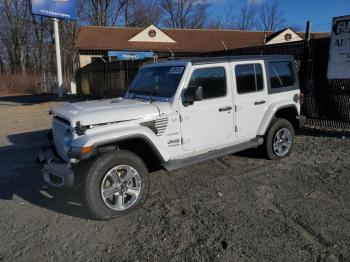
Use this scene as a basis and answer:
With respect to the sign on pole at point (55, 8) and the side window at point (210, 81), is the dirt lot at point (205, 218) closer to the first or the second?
the side window at point (210, 81)

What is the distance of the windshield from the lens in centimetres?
484

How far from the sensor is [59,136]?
14.6 ft

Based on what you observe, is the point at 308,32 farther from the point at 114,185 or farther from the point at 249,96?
the point at 114,185

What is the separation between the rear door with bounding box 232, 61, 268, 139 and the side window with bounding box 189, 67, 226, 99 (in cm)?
26

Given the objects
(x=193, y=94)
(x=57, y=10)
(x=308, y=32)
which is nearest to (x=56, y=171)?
(x=193, y=94)

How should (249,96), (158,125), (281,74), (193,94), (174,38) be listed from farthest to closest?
(174,38) < (281,74) < (249,96) < (193,94) < (158,125)

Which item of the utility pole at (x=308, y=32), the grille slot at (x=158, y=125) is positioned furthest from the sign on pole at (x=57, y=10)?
the grille slot at (x=158, y=125)

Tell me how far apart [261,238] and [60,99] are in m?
19.8

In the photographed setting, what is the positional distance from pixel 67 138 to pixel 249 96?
2.99 m

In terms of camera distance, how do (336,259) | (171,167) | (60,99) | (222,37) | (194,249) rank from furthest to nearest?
(222,37) → (60,99) → (171,167) → (194,249) → (336,259)

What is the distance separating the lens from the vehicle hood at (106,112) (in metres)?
4.05

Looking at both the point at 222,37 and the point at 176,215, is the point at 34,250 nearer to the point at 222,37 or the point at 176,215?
the point at 176,215

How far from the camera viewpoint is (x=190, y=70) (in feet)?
15.9

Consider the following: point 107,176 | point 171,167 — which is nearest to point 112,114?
point 107,176
